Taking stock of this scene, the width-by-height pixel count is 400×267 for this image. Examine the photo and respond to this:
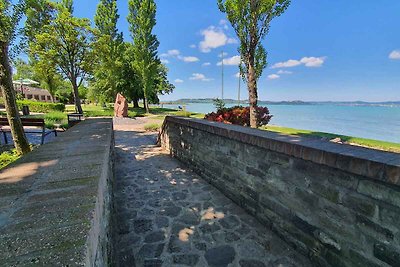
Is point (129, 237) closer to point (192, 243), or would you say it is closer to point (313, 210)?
point (192, 243)

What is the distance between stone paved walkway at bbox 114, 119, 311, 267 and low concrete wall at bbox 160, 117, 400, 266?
0.27 m

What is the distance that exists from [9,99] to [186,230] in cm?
570

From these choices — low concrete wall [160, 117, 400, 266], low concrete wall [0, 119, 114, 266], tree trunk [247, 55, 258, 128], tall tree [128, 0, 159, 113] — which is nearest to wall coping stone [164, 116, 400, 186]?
low concrete wall [160, 117, 400, 266]

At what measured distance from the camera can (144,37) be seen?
25984 millimetres

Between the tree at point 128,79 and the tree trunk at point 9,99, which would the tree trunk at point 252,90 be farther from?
the tree at point 128,79

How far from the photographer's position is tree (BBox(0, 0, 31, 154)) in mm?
5332

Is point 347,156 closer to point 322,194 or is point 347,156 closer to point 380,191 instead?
point 380,191

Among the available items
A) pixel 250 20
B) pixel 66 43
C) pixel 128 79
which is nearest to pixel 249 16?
pixel 250 20

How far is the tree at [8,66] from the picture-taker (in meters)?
5.33

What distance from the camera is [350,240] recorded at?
217 centimetres

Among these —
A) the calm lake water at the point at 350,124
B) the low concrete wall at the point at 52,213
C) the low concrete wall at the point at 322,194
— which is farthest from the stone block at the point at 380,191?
the calm lake water at the point at 350,124

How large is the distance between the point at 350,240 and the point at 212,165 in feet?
9.31

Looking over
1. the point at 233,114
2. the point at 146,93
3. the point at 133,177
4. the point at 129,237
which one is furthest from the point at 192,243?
the point at 146,93

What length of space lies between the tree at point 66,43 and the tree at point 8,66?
674 inches
